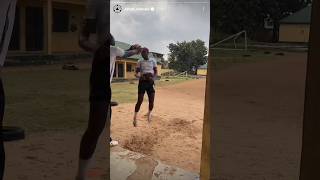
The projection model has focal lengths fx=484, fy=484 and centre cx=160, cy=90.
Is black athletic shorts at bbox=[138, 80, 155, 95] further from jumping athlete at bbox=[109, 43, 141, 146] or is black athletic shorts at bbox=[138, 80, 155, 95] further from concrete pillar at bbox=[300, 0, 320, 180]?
concrete pillar at bbox=[300, 0, 320, 180]

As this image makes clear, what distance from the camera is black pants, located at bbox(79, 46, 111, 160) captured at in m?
2.19

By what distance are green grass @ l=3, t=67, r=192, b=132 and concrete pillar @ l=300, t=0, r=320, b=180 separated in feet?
8.67

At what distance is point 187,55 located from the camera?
2510 millimetres

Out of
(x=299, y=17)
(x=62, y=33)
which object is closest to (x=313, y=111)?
(x=299, y=17)

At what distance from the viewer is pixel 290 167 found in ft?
13.0

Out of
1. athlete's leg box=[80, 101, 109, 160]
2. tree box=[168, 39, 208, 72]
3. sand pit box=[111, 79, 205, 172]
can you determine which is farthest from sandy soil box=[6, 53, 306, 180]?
athlete's leg box=[80, 101, 109, 160]

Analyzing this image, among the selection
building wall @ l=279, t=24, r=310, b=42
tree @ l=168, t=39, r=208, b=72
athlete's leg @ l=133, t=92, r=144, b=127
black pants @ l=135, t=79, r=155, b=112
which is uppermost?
building wall @ l=279, t=24, r=310, b=42

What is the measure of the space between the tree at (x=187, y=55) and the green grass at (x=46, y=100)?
1.62m

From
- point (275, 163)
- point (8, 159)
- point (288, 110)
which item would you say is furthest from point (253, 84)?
point (8, 159)

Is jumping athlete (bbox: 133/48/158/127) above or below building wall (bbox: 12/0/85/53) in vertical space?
below

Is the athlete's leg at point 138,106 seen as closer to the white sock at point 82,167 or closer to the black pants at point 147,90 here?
the black pants at point 147,90

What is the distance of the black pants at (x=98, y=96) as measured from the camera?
2191mm

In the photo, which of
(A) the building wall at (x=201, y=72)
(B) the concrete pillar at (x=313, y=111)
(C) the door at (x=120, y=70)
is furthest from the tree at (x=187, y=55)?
(B) the concrete pillar at (x=313, y=111)

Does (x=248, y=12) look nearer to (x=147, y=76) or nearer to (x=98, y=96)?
(x=147, y=76)
